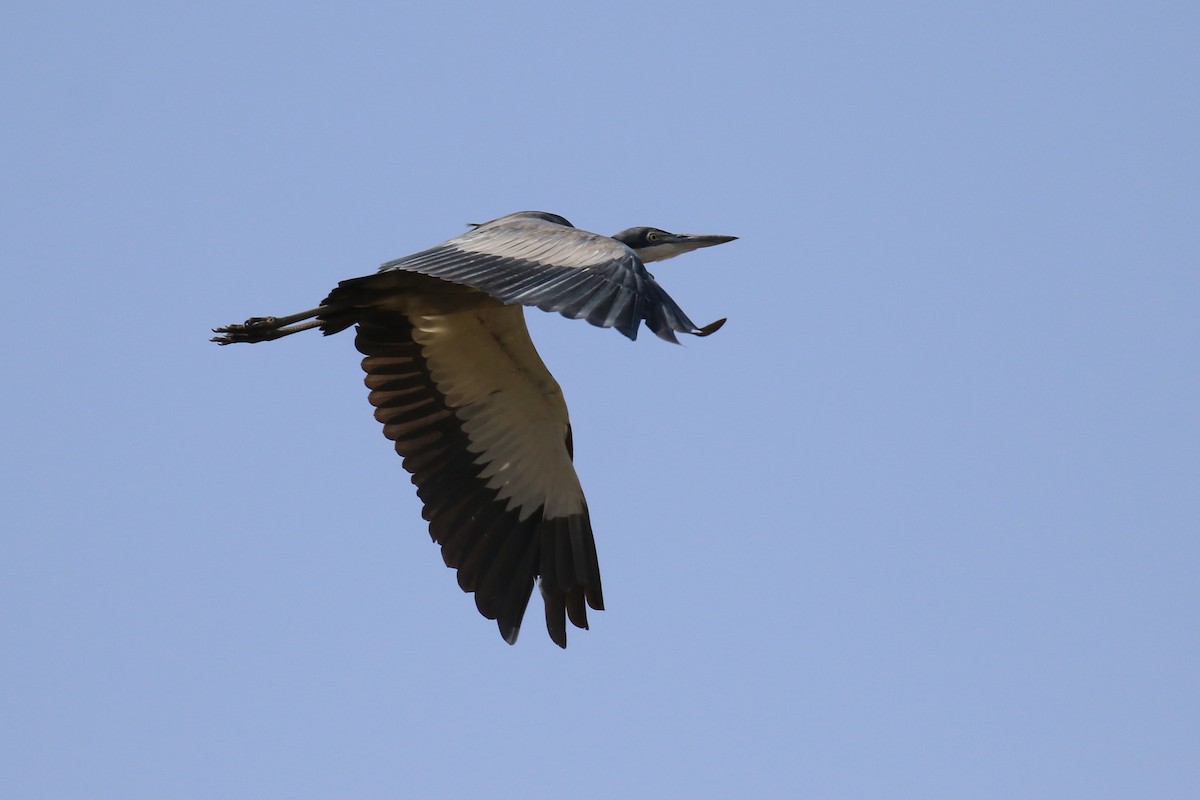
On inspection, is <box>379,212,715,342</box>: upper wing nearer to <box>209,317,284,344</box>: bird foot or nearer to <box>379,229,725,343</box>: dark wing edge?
<box>379,229,725,343</box>: dark wing edge

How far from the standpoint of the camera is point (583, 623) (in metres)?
12.8

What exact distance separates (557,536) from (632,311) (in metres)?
4.51

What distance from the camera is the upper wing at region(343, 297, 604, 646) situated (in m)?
12.7

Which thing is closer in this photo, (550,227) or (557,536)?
(550,227)

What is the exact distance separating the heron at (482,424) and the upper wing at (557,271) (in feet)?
2.86

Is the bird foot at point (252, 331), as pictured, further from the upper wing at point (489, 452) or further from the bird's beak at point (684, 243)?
the bird's beak at point (684, 243)

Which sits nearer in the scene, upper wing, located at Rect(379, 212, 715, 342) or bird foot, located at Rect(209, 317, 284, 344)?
upper wing, located at Rect(379, 212, 715, 342)

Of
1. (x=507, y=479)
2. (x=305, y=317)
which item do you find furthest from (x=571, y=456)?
(x=305, y=317)

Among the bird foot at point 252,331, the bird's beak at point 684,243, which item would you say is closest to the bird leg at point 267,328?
the bird foot at point 252,331

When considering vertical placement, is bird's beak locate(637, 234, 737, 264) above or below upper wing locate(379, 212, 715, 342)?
above

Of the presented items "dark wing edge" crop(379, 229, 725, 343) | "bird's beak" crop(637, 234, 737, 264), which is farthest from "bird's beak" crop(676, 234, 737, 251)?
"dark wing edge" crop(379, 229, 725, 343)

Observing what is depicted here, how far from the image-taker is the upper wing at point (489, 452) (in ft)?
41.7

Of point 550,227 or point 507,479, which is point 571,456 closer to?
point 507,479

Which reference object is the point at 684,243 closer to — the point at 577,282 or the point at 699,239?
the point at 699,239
